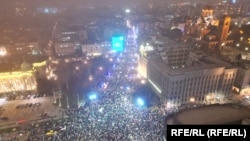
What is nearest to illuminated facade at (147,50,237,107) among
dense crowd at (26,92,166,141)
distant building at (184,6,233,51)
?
Result: dense crowd at (26,92,166,141)

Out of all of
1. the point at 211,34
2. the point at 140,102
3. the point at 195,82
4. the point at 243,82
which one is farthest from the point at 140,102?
the point at 211,34

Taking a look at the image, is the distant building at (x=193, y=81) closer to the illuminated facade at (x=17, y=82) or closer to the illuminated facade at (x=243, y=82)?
the illuminated facade at (x=243, y=82)

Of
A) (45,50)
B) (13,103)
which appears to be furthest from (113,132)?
(45,50)

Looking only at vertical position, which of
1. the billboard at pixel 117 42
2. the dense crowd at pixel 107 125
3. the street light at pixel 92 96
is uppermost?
the billboard at pixel 117 42

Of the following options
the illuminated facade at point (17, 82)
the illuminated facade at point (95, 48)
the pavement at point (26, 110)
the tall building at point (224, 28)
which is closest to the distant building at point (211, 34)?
the tall building at point (224, 28)

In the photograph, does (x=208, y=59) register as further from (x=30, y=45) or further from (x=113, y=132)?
(x=30, y=45)

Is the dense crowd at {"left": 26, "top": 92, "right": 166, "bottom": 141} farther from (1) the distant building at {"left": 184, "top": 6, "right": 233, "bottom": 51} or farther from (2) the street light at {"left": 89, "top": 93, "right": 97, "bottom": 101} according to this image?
(1) the distant building at {"left": 184, "top": 6, "right": 233, "bottom": 51}
